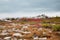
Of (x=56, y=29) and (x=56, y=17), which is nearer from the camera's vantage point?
(x=56, y=29)

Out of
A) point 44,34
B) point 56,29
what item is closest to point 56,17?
point 56,29

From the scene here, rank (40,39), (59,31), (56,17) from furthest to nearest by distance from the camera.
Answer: (56,17) < (59,31) < (40,39)

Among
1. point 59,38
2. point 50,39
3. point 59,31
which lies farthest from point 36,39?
point 59,31

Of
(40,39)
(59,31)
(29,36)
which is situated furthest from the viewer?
(59,31)

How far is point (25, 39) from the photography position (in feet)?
29.2

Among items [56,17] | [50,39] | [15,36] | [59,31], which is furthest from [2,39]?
[56,17]

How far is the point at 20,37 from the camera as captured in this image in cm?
907

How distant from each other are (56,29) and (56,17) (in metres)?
10.5

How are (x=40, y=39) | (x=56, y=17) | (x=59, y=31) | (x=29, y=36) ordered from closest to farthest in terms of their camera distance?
(x=40, y=39) < (x=29, y=36) < (x=59, y=31) < (x=56, y=17)

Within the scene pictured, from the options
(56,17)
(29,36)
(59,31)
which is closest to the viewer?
(29,36)

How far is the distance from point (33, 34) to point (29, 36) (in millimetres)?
470

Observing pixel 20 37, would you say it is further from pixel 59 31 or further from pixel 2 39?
pixel 59 31

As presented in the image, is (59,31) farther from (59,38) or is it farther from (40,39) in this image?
(40,39)

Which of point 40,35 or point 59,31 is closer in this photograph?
point 40,35
